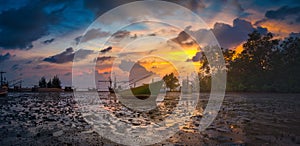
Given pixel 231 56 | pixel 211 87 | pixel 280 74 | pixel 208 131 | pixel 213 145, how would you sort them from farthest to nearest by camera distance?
pixel 211 87 < pixel 231 56 < pixel 280 74 < pixel 208 131 < pixel 213 145

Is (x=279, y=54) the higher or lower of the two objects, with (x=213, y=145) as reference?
higher

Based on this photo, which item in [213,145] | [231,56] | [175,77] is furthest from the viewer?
[175,77]

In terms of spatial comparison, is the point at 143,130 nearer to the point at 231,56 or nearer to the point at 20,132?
the point at 20,132

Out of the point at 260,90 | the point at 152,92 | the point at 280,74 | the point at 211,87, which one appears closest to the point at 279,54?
the point at 280,74

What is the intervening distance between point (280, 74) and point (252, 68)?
6.36 m

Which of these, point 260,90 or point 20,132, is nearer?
point 20,132

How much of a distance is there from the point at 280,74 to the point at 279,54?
482 cm

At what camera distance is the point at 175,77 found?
100 meters

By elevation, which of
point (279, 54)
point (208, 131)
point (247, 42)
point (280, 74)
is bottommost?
point (208, 131)

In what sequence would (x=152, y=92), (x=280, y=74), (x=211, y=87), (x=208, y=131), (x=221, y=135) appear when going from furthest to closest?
1. (x=211, y=87)
2. (x=280, y=74)
3. (x=152, y=92)
4. (x=208, y=131)
5. (x=221, y=135)

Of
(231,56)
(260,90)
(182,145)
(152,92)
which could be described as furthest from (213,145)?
(231,56)

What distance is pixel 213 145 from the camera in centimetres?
681

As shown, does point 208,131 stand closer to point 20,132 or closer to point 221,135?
point 221,135

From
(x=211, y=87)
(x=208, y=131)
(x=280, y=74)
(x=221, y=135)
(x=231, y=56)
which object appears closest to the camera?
(x=221, y=135)
